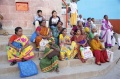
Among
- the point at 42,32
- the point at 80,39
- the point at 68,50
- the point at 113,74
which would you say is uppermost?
the point at 42,32

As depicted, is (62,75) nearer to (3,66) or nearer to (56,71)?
(56,71)

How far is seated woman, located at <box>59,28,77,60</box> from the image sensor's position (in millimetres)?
5778

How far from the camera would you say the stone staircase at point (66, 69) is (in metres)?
4.88

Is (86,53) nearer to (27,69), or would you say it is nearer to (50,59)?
(50,59)

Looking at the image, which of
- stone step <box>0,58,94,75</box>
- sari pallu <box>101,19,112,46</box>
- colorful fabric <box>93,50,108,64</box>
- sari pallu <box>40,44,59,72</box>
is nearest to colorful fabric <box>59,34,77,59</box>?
stone step <box>0,58,94,75</box>

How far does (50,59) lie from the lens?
5.26m

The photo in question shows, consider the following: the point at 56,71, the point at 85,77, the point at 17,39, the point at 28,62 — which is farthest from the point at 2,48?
the point at 85,77

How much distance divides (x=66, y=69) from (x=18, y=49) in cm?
143

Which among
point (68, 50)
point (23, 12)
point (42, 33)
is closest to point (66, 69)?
point (68, 50)

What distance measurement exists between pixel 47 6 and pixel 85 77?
12.1 ft

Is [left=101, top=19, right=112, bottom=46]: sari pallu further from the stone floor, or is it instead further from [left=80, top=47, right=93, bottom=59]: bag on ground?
[left=80, top=47, right=93, bottom=59]: bag on ground

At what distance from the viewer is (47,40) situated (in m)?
5.85

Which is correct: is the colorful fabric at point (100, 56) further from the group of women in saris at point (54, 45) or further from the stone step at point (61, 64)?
the stone step at point (61, 64)

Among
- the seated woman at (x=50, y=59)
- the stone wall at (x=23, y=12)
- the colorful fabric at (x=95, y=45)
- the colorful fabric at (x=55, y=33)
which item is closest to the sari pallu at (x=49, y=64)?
the seated woman at (x=50, y=59)
